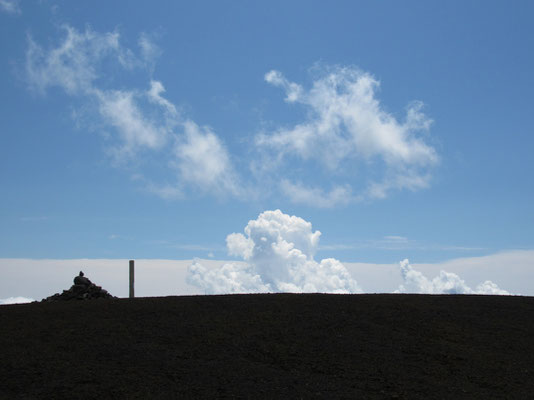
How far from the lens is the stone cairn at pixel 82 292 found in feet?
72.3

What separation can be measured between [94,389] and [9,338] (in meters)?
4.91

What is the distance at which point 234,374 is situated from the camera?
12.6 metres

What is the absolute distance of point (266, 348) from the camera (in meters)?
14.2

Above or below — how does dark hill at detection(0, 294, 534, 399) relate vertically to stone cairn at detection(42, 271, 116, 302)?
below

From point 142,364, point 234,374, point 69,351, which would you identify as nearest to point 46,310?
point 69,351

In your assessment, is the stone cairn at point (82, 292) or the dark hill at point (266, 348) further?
the stone cairn at point (82, 292)

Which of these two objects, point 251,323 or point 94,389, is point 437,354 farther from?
point 94,389

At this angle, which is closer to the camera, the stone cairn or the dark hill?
the dark hill

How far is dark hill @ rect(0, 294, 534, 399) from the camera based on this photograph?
1201 cm

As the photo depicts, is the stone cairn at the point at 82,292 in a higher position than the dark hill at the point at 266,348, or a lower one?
higher

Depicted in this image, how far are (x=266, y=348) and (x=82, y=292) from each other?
11.3m

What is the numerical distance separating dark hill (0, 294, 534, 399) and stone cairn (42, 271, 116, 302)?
2910mm

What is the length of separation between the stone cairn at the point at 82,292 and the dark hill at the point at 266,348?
291 cm

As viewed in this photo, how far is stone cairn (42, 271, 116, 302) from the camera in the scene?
22031 mm
